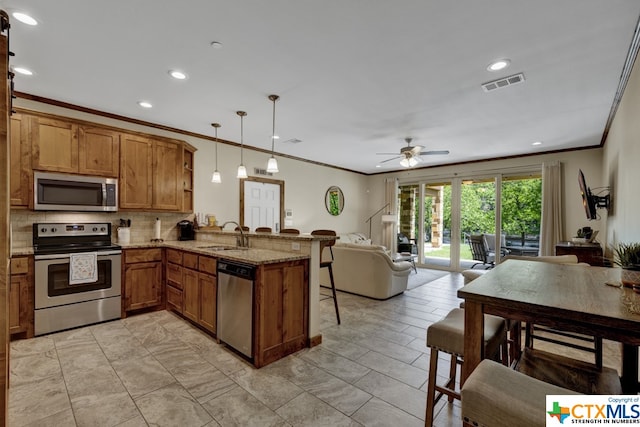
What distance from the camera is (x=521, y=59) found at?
2592 millimetres

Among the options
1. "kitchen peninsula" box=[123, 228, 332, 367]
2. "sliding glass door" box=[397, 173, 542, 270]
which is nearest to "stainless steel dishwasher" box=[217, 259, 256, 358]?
"kitchen peninsula" box=[123, 228, 332, 367]

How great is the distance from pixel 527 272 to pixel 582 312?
843mm

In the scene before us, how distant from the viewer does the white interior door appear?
576 centimetres

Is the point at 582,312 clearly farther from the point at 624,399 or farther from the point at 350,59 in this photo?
the point at 350,59

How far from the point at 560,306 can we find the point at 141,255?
434cm

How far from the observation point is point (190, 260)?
351 centimetres

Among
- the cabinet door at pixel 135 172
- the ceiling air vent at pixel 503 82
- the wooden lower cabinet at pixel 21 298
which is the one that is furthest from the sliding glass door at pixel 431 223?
the wooden lower cabinet at pixel 21 298

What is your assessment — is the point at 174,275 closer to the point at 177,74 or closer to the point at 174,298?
the point at 174,298

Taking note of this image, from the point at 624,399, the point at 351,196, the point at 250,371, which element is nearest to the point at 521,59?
the point at 624,399

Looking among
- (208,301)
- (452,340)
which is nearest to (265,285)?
(208,301)

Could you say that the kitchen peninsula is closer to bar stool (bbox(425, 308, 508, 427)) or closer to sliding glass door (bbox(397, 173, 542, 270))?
bar stool (bbox(425, 308, 508, 427))

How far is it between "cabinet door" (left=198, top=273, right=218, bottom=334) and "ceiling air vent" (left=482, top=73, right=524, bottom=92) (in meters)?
3.58

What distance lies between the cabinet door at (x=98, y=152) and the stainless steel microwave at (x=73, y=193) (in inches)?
4.2

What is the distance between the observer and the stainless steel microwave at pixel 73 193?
11.1 feet
